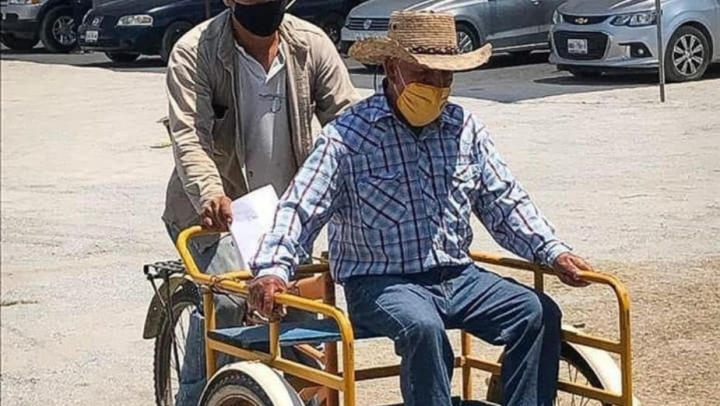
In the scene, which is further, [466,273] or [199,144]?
[199,144]

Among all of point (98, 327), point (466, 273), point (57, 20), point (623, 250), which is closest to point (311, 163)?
point (466, 273)

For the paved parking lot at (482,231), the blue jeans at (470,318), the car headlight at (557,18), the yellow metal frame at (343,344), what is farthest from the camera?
the car headlight at (557,18)

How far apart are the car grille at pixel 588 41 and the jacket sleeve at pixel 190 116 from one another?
12.3 m

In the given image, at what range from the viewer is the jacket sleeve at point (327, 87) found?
539cm

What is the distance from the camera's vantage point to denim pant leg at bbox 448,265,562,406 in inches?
176

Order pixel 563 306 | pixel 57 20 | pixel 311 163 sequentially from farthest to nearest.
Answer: pixel 57 20 < pixel 563 306 < pixel 311 163

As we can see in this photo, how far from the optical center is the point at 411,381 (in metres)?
4.28

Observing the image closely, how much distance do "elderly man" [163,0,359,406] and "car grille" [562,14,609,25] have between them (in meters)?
12.2

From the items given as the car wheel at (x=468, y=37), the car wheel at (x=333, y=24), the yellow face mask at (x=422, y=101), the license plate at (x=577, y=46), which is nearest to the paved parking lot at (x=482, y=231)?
the license plate at (x=577, y=46)

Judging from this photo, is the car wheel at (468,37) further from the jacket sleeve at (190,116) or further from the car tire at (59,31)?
the jacket sleeve at (190,116)

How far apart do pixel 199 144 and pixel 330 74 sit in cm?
56

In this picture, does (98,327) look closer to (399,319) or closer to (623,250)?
(623,250)

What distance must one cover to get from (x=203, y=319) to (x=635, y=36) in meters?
12.2

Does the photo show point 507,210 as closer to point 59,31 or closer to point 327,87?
point 327,87
